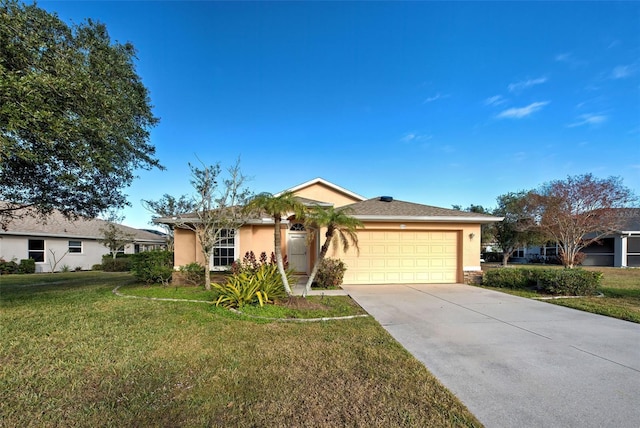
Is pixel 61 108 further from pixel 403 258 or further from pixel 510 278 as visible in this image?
pixel 510 278

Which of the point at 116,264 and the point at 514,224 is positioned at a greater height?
the point at 514,224

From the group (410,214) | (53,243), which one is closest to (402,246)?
(410,214)

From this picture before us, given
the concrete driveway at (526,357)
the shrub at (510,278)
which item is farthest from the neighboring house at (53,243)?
the shrub at (510,278)

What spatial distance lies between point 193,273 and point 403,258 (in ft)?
26.9

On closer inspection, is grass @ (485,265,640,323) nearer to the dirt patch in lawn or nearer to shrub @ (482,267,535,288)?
shrub @ (482,267,535,288)

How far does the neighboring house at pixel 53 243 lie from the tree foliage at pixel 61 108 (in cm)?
1212

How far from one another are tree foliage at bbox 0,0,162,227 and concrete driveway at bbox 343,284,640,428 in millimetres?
7075

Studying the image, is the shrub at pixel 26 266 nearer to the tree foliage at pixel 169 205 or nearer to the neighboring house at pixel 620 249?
the tree foliage at pixel 169 205

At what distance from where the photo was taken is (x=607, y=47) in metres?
8.79

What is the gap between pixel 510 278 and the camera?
1091 centimetres

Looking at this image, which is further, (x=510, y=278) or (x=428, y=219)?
(x=428, y=219)

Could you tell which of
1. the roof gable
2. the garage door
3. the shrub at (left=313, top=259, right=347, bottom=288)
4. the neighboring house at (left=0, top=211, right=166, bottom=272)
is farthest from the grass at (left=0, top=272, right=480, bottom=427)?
the neighboring house at (left=0, top=211, right=166, bottom=272)

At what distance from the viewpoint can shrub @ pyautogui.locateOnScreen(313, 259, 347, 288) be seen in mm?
10320

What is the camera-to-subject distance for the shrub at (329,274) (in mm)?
10320
